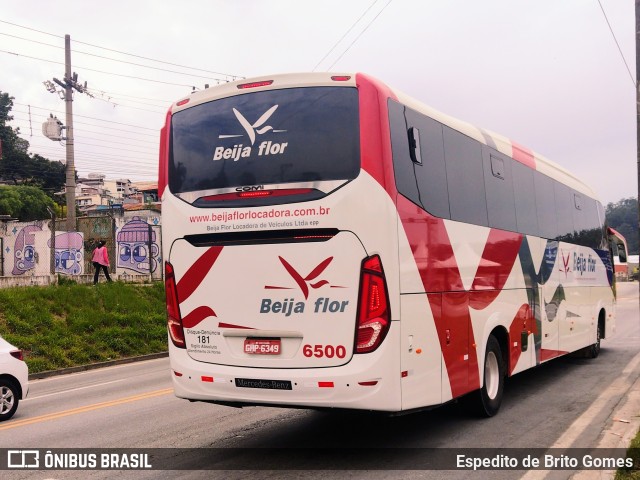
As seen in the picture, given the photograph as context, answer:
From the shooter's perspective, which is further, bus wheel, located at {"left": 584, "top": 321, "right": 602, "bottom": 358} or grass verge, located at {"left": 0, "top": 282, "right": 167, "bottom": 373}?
grass verge, located at {"left": 0, "top": 282, "right": 167, "bottom": 373}

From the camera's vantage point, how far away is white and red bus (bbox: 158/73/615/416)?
247 inches

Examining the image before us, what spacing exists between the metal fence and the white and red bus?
19.9 meters

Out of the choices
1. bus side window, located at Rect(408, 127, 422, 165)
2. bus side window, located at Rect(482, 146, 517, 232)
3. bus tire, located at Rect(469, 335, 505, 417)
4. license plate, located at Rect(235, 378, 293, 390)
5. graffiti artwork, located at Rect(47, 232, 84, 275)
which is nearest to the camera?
license plate, located at Rect(235, 378, 293, 390)

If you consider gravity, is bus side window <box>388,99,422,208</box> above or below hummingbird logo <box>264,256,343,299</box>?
above

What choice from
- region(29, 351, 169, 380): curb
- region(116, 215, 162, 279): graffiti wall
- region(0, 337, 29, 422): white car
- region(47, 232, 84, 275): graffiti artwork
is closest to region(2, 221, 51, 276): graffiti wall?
region(47, 232, 84, 275): graffiti artwork

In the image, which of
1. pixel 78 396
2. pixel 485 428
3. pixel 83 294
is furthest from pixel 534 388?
pixel 83 294

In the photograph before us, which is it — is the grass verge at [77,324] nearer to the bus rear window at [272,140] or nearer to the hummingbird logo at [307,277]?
the bus rear window at [272,140]

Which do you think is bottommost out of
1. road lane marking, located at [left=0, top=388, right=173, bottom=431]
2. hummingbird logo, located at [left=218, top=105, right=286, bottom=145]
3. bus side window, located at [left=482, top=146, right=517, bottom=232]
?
road lane marking, located at [left=0, top=388, right=173, bottom=431]

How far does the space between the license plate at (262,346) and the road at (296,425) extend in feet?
3.60

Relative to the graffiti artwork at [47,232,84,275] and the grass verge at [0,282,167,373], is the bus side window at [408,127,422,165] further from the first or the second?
the graffiti artwork at [47,232,84,275]

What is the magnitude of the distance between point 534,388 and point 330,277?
6.10 metres

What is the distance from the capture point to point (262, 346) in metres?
6.57

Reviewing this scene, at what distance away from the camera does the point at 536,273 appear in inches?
417

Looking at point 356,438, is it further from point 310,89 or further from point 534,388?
point 534,388
